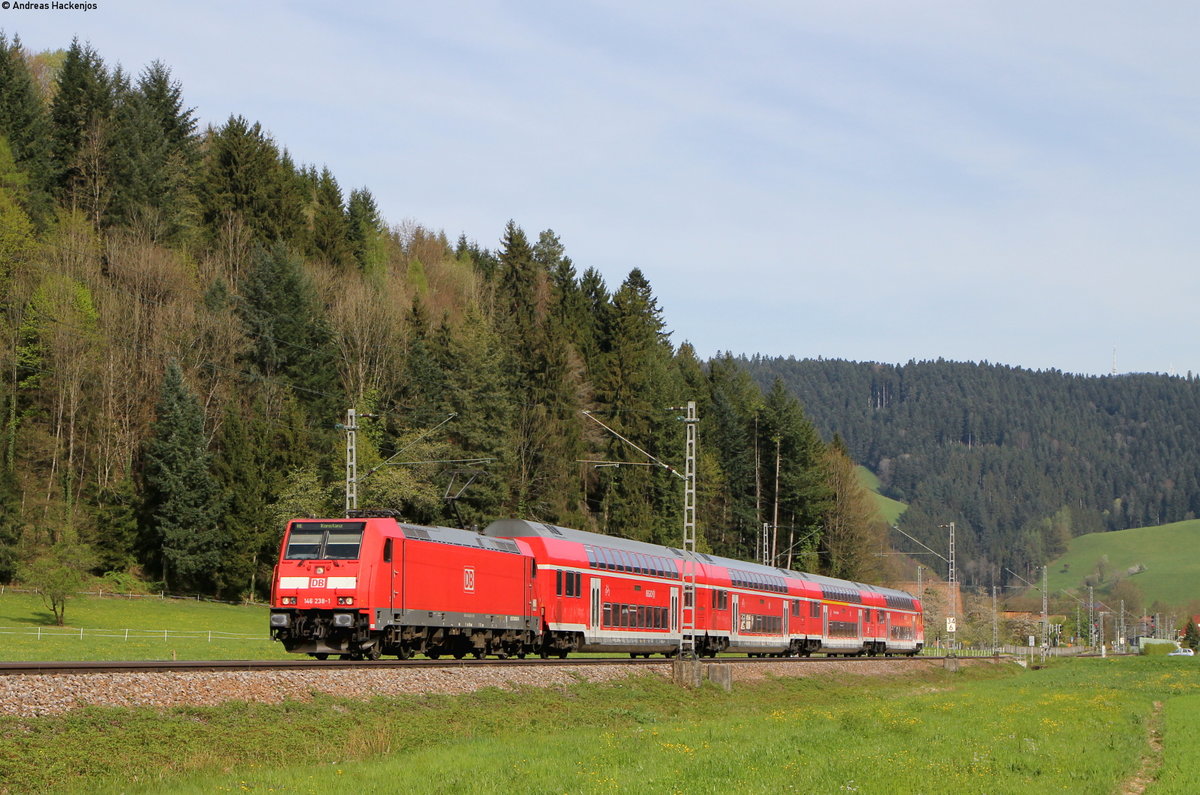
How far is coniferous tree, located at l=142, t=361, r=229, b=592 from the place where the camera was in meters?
79.9

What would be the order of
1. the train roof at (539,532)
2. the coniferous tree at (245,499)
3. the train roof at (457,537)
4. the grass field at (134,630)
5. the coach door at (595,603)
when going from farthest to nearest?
the coniferous tree at (245,499) < the coach door at (595,603) < the train roof at (539,532) < the grass field at (134,630) < the train roof at (457,537)

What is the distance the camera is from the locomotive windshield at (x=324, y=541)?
1353 inches

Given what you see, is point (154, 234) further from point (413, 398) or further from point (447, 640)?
point (447, 640)

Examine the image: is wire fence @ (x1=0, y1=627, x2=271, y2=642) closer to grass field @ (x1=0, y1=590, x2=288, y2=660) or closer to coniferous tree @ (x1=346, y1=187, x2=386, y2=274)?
grass field @ (x1=0, y1=590, x2=288, y2=660)

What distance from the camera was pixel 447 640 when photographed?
1588 inches

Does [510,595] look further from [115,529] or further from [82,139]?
[82,139]

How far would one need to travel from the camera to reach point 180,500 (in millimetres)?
80250

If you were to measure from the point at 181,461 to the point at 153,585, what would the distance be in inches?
296

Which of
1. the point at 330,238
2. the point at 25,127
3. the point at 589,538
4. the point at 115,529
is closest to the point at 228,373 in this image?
the point at 115,529

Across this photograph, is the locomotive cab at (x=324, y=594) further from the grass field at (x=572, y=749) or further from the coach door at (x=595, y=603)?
the coach door at (x=595, y=603)

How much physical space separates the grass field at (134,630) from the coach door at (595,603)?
11105 mm

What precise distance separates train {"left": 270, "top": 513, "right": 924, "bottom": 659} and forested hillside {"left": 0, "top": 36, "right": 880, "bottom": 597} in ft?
47.7

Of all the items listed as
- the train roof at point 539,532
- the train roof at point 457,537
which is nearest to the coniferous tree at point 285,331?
the train roof at point 539,532

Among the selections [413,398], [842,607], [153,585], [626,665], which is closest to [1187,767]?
[626,665]
